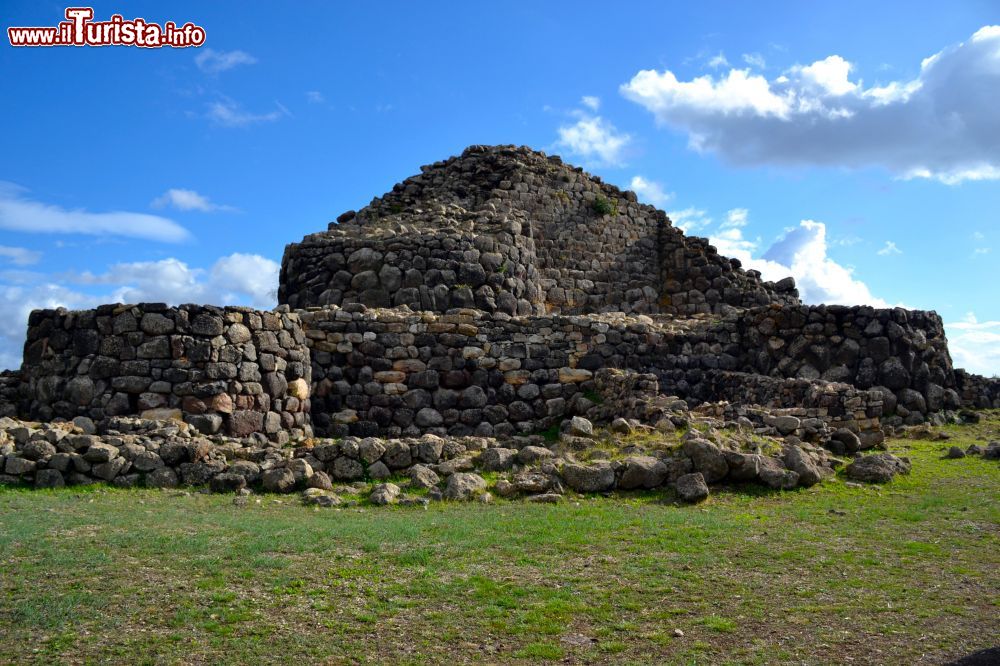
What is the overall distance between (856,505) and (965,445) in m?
6.25

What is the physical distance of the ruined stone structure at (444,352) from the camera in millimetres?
13234

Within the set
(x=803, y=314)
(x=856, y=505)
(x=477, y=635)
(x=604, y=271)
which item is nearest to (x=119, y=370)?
(x=477, y=635)

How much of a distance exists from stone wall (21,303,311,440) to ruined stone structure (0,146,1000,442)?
25mm

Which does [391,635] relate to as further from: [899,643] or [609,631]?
[899,643]

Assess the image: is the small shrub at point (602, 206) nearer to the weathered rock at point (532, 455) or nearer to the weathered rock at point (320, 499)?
the weathered rock at point (532, 455)

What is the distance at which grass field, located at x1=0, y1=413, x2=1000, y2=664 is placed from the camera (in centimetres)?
570

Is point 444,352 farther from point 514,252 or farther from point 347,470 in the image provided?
point 347,470

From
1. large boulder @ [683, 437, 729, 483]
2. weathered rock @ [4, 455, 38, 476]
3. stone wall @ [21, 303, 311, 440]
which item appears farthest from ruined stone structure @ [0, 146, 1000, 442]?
large boulder @ [683, 437, 729, 483]

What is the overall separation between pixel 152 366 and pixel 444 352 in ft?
17.3

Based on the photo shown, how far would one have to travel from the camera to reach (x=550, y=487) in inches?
412

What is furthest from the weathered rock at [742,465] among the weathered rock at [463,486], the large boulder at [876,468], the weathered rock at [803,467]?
the weathered rock at [463,486]

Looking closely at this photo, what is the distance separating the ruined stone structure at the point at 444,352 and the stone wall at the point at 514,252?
71 mm

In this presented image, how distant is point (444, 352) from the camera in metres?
16.3

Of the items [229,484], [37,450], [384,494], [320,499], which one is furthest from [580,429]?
[37,450]
